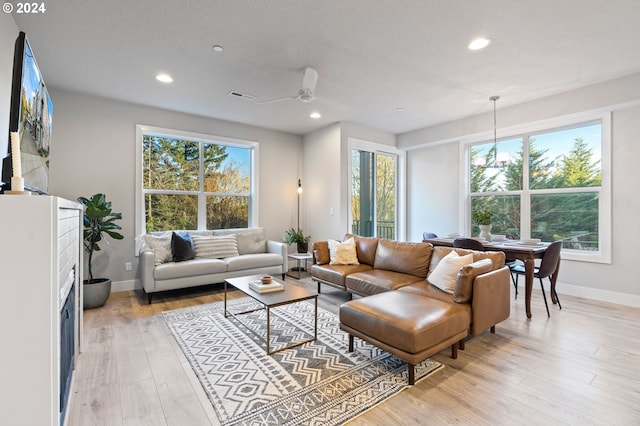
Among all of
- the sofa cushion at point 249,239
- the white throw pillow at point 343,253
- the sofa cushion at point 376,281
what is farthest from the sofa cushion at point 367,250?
the sofa cushion at point 249,239

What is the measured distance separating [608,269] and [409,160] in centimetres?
353

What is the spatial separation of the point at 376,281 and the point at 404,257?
1.67 feet

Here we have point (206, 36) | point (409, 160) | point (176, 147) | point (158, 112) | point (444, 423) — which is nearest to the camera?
point (444, 423)

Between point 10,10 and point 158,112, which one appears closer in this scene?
point 10,10

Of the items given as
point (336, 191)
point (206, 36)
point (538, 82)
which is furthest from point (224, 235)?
point (538, 82)

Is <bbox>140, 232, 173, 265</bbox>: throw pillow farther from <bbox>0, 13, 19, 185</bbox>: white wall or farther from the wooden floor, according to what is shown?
<bbox>0, 13, 19, 185</bbox>: white wall

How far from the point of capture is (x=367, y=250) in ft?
13.4

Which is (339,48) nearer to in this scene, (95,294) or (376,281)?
(376,281)

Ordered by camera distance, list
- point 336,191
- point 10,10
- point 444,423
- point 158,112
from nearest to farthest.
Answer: point 444,423 < point 10,10 < point 158,112 < point 336,191

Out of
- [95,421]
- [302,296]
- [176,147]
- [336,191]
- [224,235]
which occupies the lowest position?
[95,421]

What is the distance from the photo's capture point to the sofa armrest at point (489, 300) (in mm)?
2443

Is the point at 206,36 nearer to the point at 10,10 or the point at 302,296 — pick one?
the point at 10,10

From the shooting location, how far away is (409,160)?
6234 mm

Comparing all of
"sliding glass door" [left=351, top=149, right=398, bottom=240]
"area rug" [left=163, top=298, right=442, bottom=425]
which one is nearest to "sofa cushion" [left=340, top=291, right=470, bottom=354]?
"area rug" [left=163, top=298, right=442, bottom=425]
